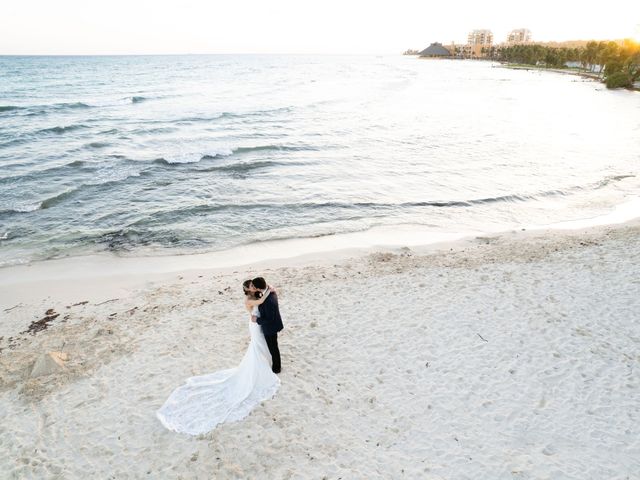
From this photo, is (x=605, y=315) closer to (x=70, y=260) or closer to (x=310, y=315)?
(x=310, y=315)

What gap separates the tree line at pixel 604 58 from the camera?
78750 millimetres

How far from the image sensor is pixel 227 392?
8.09m

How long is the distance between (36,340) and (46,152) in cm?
2495

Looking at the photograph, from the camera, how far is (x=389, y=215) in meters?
19.6

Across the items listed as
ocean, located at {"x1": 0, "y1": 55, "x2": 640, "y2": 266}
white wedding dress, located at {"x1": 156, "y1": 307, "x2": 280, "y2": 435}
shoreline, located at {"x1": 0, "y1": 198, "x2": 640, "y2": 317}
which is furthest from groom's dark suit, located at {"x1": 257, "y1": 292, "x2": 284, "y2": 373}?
ocean, located at {"x1": 0, "y1": 55, "x2": 640, "y2": 266}

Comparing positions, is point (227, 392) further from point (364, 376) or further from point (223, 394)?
point (364, 376)

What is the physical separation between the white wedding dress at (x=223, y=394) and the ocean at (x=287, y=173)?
342 inches

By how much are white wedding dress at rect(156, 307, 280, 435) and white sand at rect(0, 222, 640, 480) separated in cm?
22

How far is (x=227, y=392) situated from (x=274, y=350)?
118 centimetres

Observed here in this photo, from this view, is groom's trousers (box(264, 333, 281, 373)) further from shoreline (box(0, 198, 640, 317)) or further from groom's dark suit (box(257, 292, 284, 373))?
shoreline (box(0, 198, 640, 317))

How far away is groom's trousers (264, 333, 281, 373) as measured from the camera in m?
8.21

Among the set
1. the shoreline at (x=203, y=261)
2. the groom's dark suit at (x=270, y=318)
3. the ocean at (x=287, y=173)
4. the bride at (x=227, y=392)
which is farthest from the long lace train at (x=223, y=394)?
the ocean at (x=287, y=173)

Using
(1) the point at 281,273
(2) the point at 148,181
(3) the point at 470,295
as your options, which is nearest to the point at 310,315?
(1) the point at 281,273

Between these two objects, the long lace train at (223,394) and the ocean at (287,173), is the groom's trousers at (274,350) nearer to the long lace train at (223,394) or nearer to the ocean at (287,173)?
the long lace train at (223,394)
